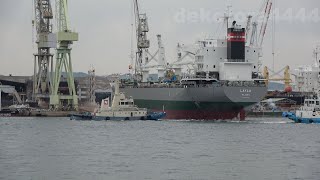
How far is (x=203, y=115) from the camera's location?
95.2 m

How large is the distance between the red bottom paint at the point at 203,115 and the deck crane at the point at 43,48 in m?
39.0

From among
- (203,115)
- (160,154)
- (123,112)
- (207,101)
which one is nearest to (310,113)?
(207,101)

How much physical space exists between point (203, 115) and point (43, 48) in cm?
5019

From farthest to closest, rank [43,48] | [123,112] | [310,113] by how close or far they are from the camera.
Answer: [43,48] → [123,112] → [310,113]

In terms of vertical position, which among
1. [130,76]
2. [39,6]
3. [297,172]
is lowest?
[297,172]

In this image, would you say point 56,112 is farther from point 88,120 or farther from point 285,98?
point 285,98

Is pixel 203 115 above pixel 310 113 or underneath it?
underneath

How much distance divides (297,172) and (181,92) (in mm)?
53291

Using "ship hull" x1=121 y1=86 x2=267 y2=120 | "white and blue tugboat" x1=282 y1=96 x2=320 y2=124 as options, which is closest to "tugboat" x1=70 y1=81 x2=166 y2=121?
"ship hull" x1=121 y1=86 x2=267 y2=120

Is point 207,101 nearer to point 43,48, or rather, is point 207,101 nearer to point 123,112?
point 123,112

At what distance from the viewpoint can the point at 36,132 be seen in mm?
74625

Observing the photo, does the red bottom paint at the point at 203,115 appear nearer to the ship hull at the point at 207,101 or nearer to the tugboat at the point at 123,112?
the ship hull at the point at 207,101

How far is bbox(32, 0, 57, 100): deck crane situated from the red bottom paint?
128ft

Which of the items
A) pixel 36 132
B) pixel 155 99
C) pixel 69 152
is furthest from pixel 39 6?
pixel 69 152
